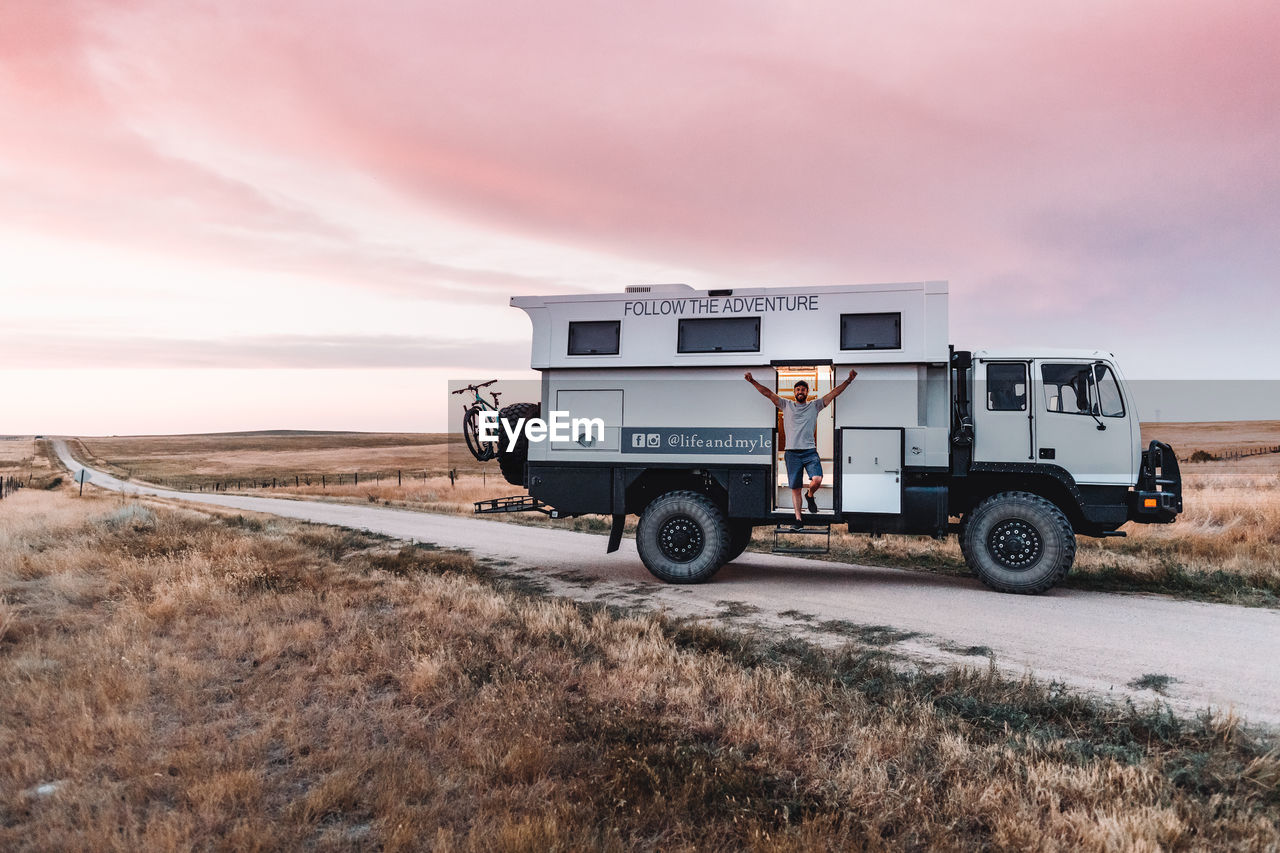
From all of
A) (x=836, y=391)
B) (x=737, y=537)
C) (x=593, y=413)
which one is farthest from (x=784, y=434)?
(x=593, y=413)

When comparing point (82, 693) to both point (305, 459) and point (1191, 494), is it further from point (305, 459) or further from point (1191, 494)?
point (305, 459)

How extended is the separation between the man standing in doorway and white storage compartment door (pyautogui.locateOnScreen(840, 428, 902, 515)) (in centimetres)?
41

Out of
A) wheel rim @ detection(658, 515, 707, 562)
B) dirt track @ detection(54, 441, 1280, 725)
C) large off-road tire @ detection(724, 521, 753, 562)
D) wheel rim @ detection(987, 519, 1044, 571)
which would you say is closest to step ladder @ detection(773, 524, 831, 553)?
dirt track @ detection(54, 441, 1280, 725)

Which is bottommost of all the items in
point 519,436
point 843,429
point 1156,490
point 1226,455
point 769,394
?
point 1226,455

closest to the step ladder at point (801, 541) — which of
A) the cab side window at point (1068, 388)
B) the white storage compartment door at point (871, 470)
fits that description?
the white storage compartment door at point (871, 470)

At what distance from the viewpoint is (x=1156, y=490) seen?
10.5m

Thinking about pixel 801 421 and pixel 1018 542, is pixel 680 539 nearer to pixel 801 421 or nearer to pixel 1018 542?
pixel 801 421

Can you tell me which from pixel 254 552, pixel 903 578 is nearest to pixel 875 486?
pixel 903 578

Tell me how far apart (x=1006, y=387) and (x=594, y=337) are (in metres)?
5.92

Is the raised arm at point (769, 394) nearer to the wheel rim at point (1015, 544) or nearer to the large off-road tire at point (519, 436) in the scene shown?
the wheel rim at point (1015, 544)

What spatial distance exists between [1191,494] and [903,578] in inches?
609

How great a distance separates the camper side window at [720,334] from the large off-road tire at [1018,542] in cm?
387

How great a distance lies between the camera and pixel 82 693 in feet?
20.3

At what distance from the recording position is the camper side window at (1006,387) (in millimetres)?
10891
